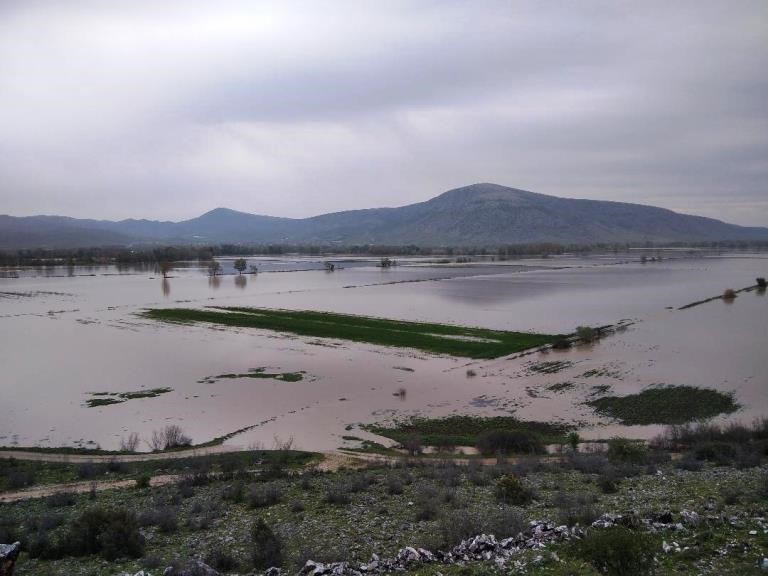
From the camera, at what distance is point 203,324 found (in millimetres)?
47656

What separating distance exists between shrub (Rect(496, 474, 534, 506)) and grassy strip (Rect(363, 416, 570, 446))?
7.79 metres

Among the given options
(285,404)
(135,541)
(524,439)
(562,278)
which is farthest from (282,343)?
(562,278)

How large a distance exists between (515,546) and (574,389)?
65.2 feet

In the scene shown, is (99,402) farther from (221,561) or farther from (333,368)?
(221,561)

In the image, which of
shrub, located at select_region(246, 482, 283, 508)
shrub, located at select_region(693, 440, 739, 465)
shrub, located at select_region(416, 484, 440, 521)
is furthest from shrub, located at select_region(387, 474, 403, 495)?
shrub, located at select_region(693, 440, 739, 465)

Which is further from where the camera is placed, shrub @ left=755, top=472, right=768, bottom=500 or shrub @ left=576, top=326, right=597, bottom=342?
shrub @ left=576, top=326, right=597, bottom=342

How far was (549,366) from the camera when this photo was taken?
31.8 metres

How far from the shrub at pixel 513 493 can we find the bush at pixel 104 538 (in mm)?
6840

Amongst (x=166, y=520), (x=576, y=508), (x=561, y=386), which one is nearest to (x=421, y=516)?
(x=576, y=508)

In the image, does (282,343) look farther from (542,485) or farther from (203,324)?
(542,485)

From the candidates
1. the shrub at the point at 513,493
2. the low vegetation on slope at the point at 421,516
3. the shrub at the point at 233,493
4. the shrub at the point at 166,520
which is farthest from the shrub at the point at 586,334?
the shrub at the point at 166,520

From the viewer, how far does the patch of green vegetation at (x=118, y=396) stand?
25462 mm

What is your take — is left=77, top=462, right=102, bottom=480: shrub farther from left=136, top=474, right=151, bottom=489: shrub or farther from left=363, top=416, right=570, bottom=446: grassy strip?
left=363, top=416, right=570, bottom=446: grassy strip

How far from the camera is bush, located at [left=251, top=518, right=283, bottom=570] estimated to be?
334 inches
